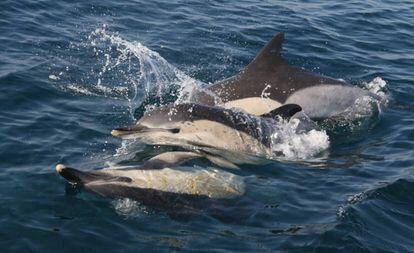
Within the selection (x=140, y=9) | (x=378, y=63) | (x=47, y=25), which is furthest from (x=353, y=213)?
(x=140, y=9)

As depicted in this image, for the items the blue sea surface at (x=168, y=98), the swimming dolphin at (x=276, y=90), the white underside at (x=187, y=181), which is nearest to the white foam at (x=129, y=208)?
the blue sea surface at (x=168, y=98)

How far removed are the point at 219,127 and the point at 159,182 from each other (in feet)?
8.11

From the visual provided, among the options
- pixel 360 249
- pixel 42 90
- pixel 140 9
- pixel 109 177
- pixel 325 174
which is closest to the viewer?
pixel 360 249

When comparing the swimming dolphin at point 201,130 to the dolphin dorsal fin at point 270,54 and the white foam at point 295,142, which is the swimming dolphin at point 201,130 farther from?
the dolphin dorsal fin at point 270,54

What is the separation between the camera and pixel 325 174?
35.7ft

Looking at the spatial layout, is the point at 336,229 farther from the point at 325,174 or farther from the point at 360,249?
the point at 325,174

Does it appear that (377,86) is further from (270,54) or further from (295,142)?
(295,142)

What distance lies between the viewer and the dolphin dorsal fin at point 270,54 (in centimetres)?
1348

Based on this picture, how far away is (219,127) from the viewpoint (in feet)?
37.2

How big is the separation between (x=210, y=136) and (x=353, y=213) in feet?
9.83

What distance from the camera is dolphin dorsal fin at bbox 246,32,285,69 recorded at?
13.5m

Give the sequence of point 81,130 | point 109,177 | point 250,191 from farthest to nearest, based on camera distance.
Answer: point 81,130, point 250,191, point 109,177

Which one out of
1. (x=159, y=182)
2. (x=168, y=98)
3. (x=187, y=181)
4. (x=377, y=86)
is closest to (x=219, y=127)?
(x=187, y=181)

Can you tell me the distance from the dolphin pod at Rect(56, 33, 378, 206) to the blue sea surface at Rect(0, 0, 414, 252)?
0.30 m
